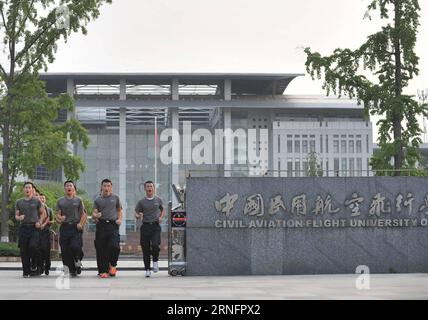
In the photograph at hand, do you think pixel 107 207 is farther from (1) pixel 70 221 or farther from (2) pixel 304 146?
(2) pixel 304 146

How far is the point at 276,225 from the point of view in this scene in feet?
53.3

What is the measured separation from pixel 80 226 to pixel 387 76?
15959mm

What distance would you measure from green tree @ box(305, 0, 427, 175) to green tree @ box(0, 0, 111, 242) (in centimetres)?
1014

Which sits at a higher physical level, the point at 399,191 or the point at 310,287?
the point at 399,191

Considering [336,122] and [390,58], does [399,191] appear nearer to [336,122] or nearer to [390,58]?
[390,58]

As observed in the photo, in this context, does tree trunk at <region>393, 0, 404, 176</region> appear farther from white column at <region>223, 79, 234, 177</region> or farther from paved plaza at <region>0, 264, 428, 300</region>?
white column at <region>223, 79, 234, 177</region>

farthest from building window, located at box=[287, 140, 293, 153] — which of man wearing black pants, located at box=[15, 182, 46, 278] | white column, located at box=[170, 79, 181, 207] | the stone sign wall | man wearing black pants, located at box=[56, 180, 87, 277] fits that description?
Answer: man wearing black pants, located at box=[56, 180, 87, 277]

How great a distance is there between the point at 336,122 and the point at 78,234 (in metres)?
90.5

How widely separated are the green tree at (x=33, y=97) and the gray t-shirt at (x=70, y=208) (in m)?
16.4

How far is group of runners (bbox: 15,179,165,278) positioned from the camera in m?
14.0

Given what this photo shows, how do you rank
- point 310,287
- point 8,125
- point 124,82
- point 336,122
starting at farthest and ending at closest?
point 336,122
point 124,82
point 8,125
point 310,287

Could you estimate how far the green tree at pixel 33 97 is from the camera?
101 ft

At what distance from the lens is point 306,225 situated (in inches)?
643
